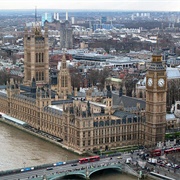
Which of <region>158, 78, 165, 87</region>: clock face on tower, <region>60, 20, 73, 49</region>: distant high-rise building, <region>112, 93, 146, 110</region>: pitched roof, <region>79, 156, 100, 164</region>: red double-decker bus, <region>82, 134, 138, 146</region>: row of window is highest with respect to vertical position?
<region>158, 78, 165, 87</region>: clock face on tower

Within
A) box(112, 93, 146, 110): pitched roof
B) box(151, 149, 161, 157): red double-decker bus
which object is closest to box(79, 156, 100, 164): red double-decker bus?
box(151, 149, 161, 157): red double-decker bus

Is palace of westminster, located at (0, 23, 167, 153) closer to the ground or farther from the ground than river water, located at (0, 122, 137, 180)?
farther from the ground

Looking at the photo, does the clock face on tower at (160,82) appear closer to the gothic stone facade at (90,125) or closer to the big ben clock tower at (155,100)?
the big ben clock tower at (155,100)

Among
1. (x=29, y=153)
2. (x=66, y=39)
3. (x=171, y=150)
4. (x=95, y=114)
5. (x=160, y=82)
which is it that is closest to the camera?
(x=171, y=150)

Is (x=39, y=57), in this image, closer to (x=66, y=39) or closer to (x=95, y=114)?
(x=95, y=114)

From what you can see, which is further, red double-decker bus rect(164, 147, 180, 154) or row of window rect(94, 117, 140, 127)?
row of window rect(94, 117, 140, 127)

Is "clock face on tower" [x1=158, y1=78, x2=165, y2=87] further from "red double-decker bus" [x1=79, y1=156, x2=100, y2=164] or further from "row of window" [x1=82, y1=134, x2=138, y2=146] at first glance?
"red double-decker bus" [x1=79, y1=156, x2=100, y2=164]

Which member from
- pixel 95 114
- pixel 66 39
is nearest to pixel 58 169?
pixel 95 114
